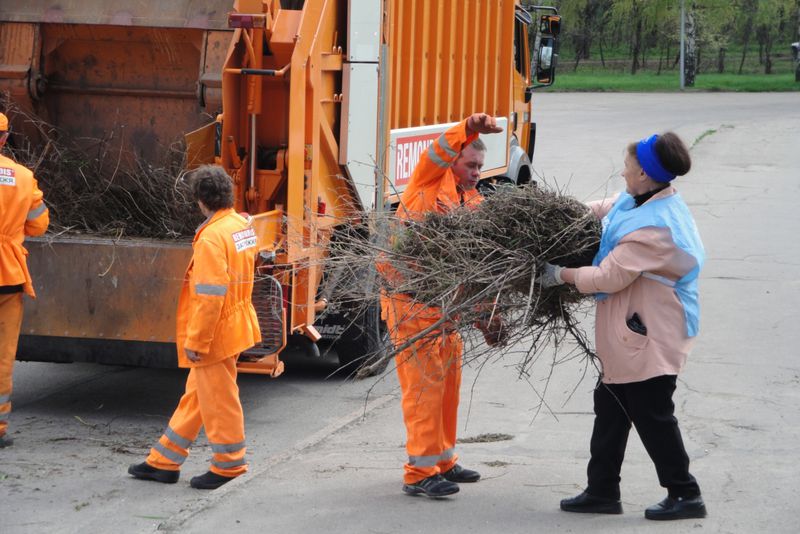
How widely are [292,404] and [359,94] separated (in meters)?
1.97

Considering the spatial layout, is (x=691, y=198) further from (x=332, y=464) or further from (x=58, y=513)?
(x=58, y=513)

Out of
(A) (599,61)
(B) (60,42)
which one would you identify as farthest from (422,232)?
(A) (599,61)

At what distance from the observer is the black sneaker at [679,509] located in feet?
15.0

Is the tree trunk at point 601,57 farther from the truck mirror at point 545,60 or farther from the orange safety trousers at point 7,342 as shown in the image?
the orange safety trousers at point 7,342

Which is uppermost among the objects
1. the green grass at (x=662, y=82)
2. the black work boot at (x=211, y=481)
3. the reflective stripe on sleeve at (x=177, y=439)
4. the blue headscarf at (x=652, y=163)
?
the green grass at (x=662, y=82)

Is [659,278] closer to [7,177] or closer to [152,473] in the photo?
[152,473]

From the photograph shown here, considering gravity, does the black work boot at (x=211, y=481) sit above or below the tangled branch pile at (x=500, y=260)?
below

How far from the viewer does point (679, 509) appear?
4.56 m

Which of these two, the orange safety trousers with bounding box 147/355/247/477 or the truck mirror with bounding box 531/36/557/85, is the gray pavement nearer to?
the orange safety trousers with bounding box 147/355/247/477

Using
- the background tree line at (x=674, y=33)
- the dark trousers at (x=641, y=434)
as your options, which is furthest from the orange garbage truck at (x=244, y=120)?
the background tree line at (x=674, y=33)

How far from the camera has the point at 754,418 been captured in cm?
630

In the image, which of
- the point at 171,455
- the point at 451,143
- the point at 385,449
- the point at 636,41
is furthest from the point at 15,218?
the point at 636,41

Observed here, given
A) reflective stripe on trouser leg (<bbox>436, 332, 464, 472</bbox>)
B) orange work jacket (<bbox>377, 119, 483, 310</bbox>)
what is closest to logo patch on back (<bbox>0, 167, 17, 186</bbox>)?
orange work jacket (<bbox>377, 119, 483, 310</bbox>)

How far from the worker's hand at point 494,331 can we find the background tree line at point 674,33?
39.4 metres
